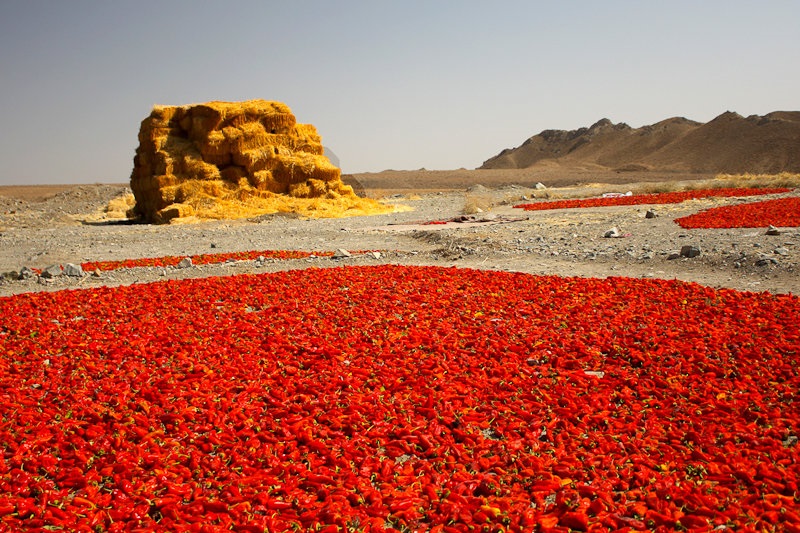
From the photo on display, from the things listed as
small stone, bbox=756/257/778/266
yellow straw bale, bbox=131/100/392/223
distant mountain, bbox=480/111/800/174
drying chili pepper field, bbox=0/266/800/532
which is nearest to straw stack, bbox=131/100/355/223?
yellow straw bale, bbox=131/100/392/223

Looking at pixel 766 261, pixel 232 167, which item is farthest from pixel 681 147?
pixel 766 261

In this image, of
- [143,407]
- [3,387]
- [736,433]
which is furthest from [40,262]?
[736,433]

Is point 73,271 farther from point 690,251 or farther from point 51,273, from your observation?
point 690,251

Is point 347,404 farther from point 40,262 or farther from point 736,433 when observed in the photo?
point 40,262

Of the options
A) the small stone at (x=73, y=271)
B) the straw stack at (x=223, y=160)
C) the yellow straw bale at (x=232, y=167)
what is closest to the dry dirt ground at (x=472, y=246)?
the small stone at (x=73, y=271)

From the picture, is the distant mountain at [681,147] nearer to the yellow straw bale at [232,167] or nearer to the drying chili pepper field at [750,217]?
the drying chili pepper field at [750,217]

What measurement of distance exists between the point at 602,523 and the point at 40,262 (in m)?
15.1

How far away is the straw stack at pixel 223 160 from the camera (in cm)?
2794

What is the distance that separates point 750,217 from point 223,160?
24.7 meters

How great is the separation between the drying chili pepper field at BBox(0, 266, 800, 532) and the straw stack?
21282 millimetres

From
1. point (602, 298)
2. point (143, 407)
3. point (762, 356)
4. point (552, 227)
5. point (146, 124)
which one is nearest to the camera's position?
point (143, 407)

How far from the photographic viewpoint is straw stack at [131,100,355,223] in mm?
27938

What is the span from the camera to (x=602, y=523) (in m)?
3.30

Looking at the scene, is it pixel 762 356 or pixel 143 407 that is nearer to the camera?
pixel 143 407
